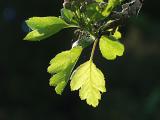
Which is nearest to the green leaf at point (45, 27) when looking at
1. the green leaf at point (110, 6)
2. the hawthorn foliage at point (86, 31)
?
the hawthorn foliage at point (86, 31)

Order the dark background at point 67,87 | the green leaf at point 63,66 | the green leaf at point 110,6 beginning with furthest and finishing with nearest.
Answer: the dark background at point 67,87 → the green leaf at point 63,66 → the green leaf at point 110,6

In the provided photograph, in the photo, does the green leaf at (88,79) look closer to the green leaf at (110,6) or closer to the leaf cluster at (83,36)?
the leaf cluster at (83,36)

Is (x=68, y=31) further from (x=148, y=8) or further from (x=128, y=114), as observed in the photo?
(x=128, y=114)

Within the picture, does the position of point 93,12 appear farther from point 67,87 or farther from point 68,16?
point 67,87

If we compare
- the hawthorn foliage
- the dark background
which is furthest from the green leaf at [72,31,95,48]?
the dark background

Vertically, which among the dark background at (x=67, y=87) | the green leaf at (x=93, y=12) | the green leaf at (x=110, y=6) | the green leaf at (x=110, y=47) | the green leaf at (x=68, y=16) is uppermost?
the green leaf at (x=110, y=6)

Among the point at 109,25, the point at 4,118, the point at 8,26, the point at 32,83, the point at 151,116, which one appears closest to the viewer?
the point at 109,25

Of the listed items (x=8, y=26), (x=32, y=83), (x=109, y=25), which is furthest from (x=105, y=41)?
(x=8, y=26)
